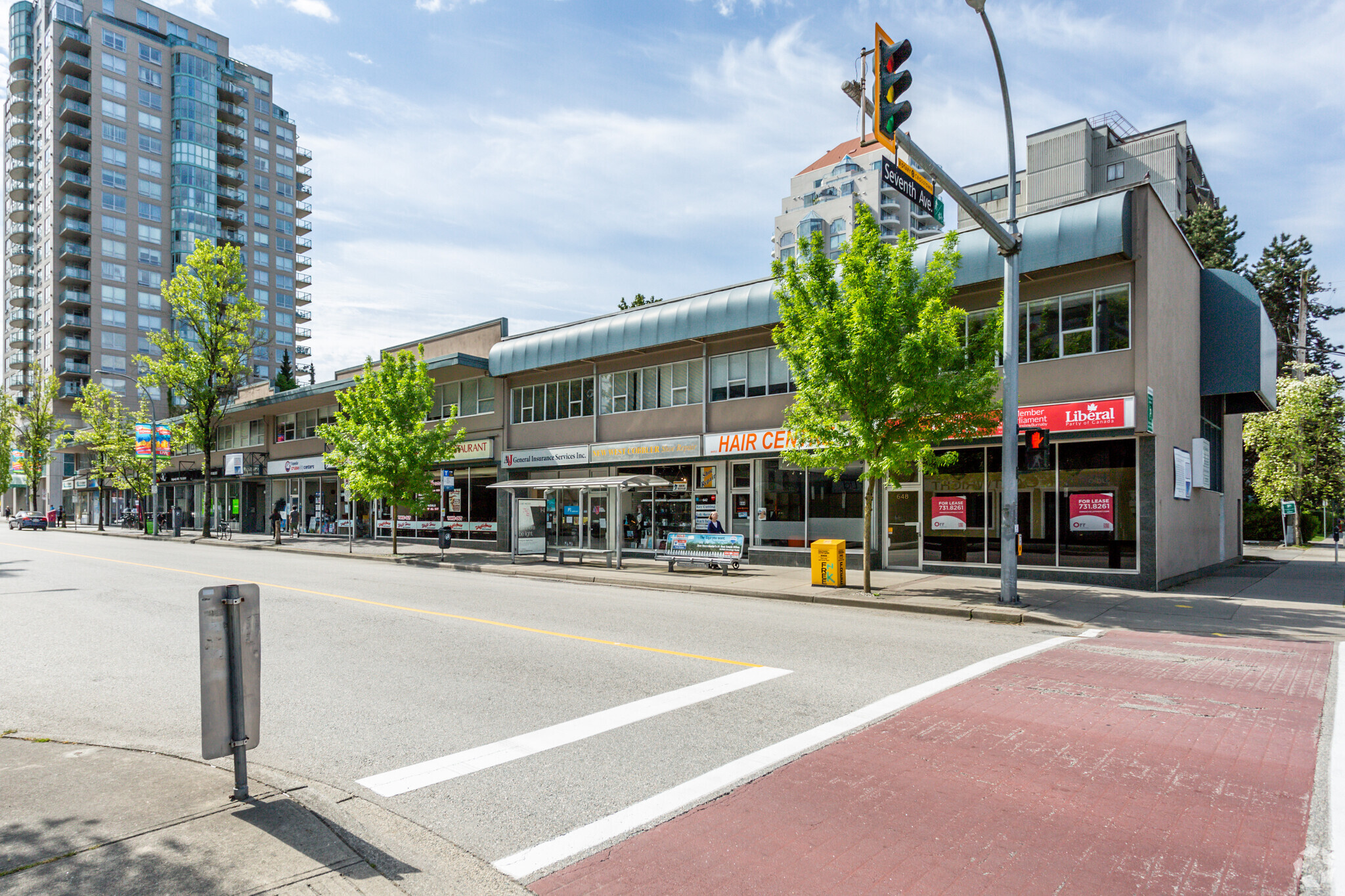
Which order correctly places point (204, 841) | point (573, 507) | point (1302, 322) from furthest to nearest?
point (1302, 322) < point (573, 507) < point (204, 841)

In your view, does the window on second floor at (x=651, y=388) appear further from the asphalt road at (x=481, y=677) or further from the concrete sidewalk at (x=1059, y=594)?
the asphalt road at (x=481, y=677)

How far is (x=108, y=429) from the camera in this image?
51.1m

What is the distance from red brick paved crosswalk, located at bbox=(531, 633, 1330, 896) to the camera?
3.76 metres

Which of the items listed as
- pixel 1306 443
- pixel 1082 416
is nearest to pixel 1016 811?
pixel 1082 416

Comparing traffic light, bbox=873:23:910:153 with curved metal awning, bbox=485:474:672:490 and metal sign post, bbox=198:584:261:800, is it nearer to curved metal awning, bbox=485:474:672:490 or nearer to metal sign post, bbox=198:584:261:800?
metal sign post, bbox=198:584:261:800

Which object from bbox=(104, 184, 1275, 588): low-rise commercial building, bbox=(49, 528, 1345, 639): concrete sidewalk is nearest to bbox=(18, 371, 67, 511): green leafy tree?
bbox=(104, 184, 1275, 588): low-rise commercial building

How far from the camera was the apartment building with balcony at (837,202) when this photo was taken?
84375 millimetres

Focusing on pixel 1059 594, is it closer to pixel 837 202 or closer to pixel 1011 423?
pixel 1011 423

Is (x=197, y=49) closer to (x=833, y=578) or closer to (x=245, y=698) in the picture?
(x=833, y=578)

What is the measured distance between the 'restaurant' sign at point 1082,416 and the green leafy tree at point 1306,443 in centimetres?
2743

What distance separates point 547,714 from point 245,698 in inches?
106

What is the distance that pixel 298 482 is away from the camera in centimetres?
4491

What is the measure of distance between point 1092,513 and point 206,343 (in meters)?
41.4

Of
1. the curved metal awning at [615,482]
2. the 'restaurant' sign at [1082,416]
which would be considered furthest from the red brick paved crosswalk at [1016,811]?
the curved metal awning at [615,482]
